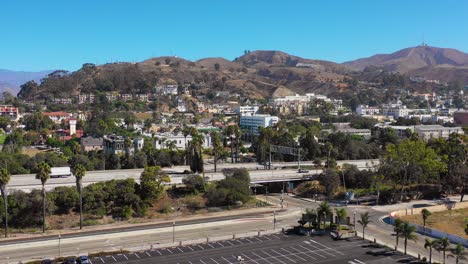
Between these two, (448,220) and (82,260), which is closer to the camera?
(82,260)

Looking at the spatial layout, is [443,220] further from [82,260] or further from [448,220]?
[82,260]

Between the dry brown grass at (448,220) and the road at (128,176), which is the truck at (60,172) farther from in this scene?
the dry brown grass at (448,220)

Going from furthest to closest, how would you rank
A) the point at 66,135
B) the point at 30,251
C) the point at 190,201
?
the point at 66,135
the point at 190,201
the point at 30,251

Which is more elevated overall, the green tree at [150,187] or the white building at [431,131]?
the white building at [431,131]

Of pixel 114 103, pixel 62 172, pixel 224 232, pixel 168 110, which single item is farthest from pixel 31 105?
pixel 224 232

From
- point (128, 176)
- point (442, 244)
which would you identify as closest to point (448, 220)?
point (442, 244)

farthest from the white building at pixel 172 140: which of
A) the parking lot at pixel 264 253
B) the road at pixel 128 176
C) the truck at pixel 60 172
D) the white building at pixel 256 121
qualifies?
the parking lot at pixel 264 253

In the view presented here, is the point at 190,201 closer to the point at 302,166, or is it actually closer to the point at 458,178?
the point at 302,166
